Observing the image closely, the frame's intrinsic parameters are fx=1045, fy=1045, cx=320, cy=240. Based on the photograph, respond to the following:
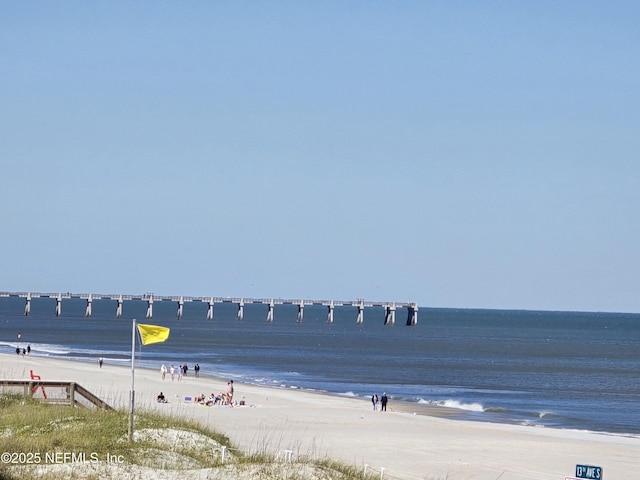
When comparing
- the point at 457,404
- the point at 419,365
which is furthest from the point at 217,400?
the point at 419,365

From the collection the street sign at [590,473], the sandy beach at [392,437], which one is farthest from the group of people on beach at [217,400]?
the street sign at [590,473]

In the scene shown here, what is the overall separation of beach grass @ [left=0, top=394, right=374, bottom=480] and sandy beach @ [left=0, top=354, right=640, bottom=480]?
474 centimetres

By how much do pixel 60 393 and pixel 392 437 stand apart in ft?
46.0

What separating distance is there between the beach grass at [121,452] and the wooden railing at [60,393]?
5.73ft

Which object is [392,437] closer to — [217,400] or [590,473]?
[217,400]

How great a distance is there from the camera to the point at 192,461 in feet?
73.8

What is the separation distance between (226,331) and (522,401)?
95763 mm

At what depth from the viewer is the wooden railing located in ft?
92.1

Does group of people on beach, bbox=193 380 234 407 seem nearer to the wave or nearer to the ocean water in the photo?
the ocean water

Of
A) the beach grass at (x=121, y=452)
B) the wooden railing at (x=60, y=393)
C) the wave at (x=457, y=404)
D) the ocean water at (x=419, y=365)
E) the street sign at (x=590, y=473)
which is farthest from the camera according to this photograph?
the ocean water at (x=419, y=365)

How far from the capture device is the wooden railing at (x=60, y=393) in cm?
2808

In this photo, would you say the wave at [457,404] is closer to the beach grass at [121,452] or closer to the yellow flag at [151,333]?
the beach grass at [121,452]

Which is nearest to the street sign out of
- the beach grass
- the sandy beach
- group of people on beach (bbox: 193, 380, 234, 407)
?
the beach grass

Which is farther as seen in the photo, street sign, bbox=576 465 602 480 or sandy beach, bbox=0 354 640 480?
sandy beach, bbox=0 354 640 480
